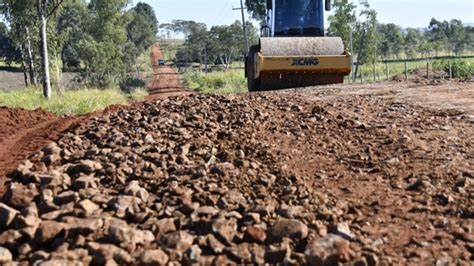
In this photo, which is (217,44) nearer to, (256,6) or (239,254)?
(256,6)

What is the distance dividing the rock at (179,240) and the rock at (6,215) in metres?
1.02

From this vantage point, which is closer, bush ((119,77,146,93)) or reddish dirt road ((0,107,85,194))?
reddish dirt road ((0,107,85,194))

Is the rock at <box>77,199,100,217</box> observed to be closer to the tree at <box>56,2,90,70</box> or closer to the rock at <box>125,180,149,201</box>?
the rock at <box>125,180,149,201</box>

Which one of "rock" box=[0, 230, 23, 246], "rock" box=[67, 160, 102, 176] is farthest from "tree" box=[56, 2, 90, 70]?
"rock" box=[0, 230, 23, 246]

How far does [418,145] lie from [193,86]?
109ft

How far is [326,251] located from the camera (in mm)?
2621

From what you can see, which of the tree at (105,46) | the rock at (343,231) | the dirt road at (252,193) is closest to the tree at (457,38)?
the tree at (105,46)

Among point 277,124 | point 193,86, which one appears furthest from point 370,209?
point 193,86

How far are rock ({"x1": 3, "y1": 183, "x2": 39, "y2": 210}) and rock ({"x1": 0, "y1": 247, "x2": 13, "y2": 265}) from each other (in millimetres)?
694

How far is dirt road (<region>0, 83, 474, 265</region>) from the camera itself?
276 centimetres

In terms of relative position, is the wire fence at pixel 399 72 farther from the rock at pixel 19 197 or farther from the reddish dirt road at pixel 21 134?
the rock at pixel 19 197

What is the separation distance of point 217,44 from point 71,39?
16.7 meters

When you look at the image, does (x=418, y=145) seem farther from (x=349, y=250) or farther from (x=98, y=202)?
(x=98, y=202)

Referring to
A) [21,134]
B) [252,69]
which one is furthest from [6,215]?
[252,69]
